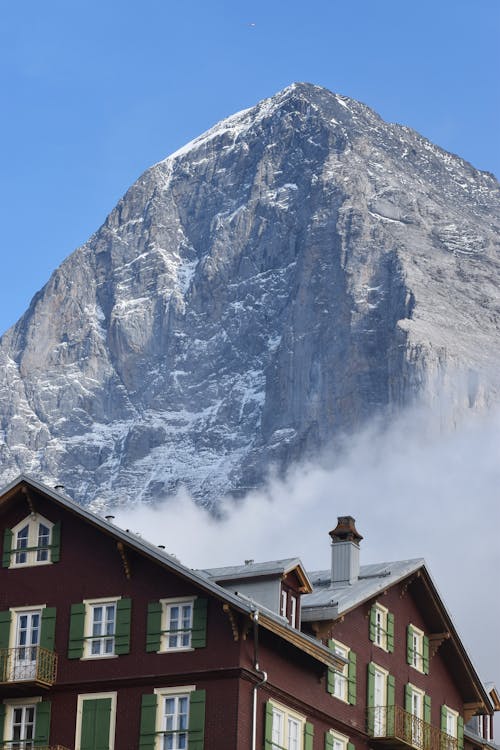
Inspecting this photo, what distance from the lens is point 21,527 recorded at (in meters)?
61.5

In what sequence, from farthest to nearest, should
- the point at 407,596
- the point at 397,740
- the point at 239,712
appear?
the point at 407,596 < the point at 397,740 < the point at 239,712

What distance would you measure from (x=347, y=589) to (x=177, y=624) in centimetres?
958

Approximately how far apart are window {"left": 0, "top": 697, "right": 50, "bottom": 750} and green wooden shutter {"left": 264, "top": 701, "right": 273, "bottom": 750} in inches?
275

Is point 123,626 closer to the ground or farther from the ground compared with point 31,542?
closer to the ground

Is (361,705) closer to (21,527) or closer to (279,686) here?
(279,686)

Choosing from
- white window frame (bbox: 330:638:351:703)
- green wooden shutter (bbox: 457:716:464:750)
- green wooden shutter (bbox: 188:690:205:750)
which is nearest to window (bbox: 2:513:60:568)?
green wooden shutter (bbox: 188:690:205:750)

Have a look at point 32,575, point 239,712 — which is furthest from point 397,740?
point 32,575

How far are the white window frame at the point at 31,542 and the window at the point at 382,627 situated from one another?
1227 centimetres

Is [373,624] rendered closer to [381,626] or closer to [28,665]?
[381,626]

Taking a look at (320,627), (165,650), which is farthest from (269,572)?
(165,650)

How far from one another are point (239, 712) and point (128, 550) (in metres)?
6.81

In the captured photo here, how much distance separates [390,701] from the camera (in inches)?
2571

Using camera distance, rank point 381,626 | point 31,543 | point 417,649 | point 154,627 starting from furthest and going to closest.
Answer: point 417,649 < point 381,626 < point 31,543 < point 154,627

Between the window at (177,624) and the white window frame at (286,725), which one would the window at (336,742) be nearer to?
the white window frame at (286,725)
